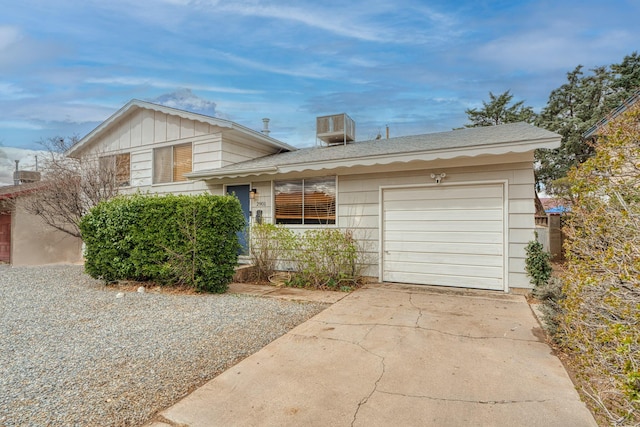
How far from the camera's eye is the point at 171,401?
2.54 metres

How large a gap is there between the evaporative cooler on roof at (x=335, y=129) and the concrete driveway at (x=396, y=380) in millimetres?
6549

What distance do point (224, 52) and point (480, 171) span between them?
8060 millimetres

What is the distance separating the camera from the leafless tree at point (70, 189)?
9.67 meters

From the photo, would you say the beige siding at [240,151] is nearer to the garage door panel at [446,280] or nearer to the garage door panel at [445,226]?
the garage door panel at [445,226]

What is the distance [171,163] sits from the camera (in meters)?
10.3

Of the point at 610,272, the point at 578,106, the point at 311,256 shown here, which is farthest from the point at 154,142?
the point at 578,106

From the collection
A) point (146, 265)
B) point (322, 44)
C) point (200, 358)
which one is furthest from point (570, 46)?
point (146, 265)

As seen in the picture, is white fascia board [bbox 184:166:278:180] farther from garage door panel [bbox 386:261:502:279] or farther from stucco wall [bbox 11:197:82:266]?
stucco wall [bbox 11:197:82:266]

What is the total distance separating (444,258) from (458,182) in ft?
5.21

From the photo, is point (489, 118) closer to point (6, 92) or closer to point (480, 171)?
point (480, 171)

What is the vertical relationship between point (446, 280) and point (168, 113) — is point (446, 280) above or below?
below

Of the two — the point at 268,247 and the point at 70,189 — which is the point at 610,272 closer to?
the point at 268,247

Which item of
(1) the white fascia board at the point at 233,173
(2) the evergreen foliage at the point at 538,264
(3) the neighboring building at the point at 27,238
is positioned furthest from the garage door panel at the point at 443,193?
(3) the neighboring building at the point at 27,238

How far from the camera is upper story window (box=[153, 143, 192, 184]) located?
392 inches
